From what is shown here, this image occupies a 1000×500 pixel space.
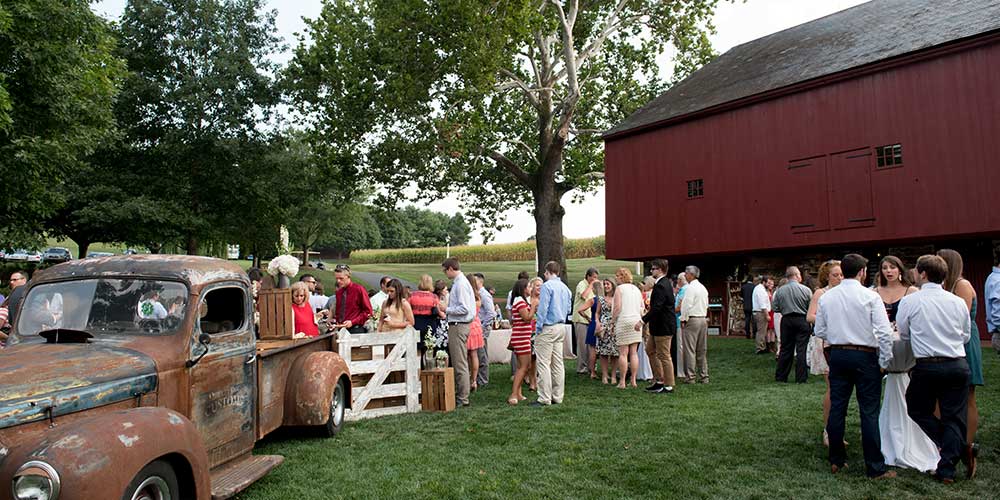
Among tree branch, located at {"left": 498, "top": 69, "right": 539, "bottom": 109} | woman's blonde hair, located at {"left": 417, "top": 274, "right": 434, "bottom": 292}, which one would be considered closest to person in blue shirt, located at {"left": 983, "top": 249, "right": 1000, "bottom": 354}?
woman's blonde hair, located at {"left": 417, "top": 274, "right": 434, "bottom": 292}

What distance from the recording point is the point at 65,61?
20141 millimetres

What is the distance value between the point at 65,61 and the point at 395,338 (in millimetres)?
16981

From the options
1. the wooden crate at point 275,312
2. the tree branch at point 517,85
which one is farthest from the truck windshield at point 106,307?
the tree branch at point 517,85

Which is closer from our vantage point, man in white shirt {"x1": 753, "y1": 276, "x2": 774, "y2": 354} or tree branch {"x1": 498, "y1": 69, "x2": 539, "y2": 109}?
man in white shirt {"x1": 753, "y1": 276, "x2": 774, "y2": 354}

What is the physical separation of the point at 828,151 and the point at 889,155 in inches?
62.2

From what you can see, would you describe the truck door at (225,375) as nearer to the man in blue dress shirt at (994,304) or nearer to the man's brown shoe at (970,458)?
the man's brown shoe at (970,458)

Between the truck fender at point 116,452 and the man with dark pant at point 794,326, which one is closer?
the truck fender at point 116,452

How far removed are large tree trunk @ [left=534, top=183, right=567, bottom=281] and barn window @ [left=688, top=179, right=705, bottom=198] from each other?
6.05 m

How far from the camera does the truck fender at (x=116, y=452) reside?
366 centimetres

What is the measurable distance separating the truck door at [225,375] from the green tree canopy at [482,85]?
1836 centimetres

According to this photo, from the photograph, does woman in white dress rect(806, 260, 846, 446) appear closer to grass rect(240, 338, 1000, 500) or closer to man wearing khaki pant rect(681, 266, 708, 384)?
grass rect(240, 338, 1000, 500)

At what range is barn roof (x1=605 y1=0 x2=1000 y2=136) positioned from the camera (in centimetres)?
1784

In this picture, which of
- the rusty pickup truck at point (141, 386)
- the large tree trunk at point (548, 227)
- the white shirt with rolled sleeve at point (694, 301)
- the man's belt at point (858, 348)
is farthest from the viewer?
the large tree trunk at point (548, 227)

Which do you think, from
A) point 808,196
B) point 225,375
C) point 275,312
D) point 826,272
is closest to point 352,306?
point 275,312
